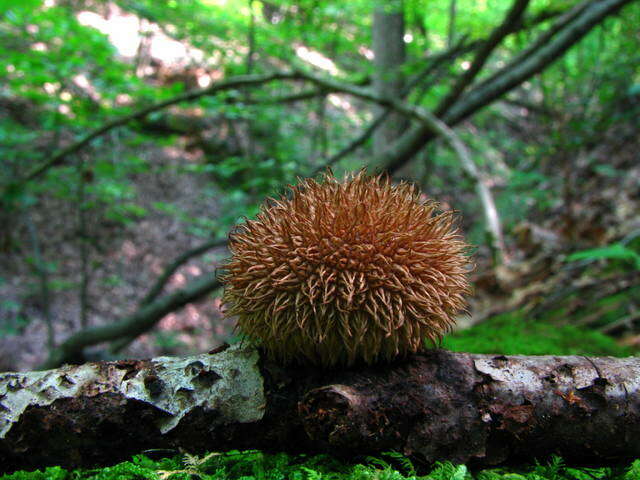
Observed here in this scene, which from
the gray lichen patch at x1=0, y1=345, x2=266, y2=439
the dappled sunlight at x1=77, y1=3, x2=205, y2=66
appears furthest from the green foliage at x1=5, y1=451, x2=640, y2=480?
the dappled sunlight at x1=77, y1=3, x2=205, y2=66

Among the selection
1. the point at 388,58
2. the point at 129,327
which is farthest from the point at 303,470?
the point at 388,58

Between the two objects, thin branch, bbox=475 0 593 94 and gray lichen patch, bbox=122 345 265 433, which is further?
thin branch, bbox=475 0 593 94

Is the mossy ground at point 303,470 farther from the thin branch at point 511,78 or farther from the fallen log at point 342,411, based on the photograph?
the thin branch at point 511,78

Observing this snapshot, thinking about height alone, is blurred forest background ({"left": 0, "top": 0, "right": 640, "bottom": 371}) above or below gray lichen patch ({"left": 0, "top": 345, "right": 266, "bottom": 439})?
above

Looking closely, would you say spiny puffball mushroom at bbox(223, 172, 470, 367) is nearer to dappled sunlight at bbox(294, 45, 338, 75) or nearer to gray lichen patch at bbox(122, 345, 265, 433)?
gray lichen patch at bbox(122, 345, 265, 433)

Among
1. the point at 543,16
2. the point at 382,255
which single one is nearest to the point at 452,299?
the point at 382,255

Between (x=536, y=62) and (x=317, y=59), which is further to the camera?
(x=317, y=59)

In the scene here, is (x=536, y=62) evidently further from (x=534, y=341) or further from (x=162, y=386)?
(x=162, y=386)
